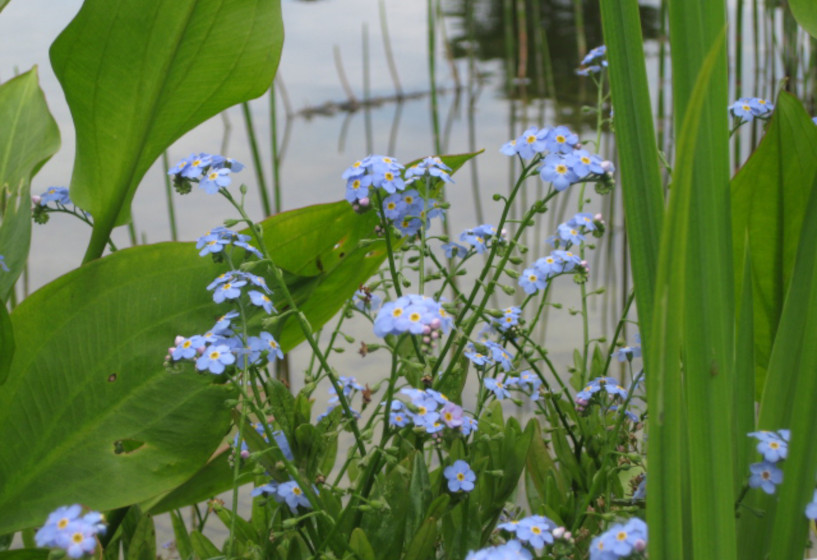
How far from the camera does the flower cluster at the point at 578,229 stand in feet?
3.33

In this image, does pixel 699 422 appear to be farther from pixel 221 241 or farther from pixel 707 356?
pixel 221 241

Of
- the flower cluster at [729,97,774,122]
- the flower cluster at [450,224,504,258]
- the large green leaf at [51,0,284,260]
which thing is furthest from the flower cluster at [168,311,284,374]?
the flower cluster at [729,97,774,122]

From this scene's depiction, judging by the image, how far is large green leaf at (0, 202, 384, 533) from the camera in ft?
3.30

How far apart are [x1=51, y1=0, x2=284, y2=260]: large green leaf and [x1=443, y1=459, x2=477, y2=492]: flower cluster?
506 mm

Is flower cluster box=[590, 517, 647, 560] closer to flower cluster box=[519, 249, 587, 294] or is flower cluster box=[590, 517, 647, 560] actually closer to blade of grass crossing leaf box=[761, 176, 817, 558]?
blade of grass crossing leaf box=[761, 176, 817, 558]

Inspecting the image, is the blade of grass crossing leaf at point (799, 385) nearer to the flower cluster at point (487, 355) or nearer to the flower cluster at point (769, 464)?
the flower cluster at point (769, 464)

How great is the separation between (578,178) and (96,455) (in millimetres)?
599

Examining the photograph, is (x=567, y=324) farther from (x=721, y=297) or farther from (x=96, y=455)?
(x=721, y=297)

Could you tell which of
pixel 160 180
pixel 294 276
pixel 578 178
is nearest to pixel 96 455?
pixel 294 276

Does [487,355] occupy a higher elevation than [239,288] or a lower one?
lower

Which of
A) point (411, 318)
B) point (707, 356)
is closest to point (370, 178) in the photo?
point (411, 318)

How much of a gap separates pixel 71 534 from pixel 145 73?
619 millimetres

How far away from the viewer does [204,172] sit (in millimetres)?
924

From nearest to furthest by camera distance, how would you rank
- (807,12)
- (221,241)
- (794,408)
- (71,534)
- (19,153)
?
(71,534), (794,408), (221,241), (807,12), (19,153)
